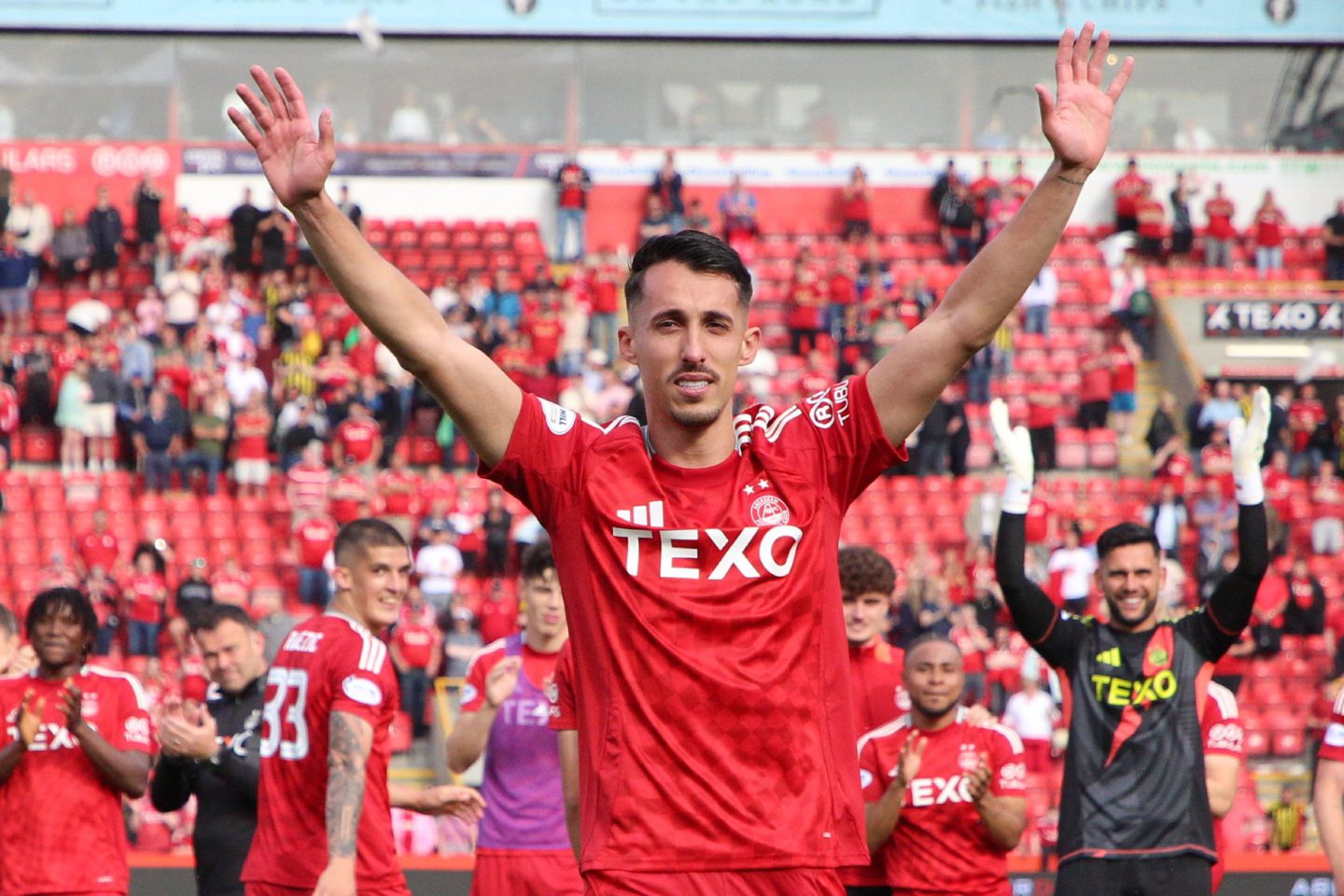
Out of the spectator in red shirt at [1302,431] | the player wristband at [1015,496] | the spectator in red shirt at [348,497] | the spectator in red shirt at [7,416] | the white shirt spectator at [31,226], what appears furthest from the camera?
the white shirt spectator at [31,226]

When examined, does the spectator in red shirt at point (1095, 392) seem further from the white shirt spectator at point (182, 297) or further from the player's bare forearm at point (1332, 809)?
the player's bare forearm at point (1332, 809)

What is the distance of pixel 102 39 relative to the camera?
27750 mm

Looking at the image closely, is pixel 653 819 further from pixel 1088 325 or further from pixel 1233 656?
pixel 1088 325

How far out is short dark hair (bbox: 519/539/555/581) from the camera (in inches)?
279

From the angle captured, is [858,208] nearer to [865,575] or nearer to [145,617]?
[145,617]

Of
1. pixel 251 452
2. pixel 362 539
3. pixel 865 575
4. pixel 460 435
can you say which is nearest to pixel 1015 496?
pixel 865 575

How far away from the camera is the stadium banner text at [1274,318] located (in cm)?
2527

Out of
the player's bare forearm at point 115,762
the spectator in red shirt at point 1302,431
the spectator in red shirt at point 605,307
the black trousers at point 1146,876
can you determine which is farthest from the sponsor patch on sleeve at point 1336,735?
the spectator in red shirt at point 605,307

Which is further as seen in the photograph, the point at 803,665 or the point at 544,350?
the point at 544,350

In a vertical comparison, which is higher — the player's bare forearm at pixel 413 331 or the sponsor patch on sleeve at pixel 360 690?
the player's bare forearm at pixel 413 331

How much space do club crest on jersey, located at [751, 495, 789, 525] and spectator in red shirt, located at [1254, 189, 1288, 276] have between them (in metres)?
24.7

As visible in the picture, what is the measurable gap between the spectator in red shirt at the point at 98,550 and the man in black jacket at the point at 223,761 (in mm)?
11691

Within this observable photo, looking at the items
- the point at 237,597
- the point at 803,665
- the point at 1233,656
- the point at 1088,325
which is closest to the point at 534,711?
the point at 803,665

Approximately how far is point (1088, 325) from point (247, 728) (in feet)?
67.4
